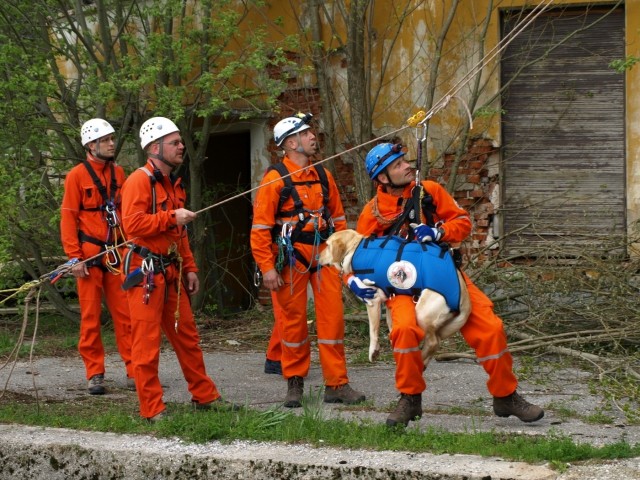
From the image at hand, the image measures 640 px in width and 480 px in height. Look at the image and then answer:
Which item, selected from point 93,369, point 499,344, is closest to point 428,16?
point 93,369

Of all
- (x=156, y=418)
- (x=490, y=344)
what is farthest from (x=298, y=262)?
(x=490, y=344)

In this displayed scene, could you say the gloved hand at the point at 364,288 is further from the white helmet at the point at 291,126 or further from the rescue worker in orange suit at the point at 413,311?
the white helmet at the point at 291,126

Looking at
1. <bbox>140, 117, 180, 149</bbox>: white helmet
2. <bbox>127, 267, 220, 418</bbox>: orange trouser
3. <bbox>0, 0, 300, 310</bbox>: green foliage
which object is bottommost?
<bbox>127, 267, 220, 418</bbox>: orange trouser

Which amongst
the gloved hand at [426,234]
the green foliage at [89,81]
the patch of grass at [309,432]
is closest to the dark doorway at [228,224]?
the green foliage at [89,81]

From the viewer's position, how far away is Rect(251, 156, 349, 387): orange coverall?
26.8 feet

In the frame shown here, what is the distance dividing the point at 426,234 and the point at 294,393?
1953 mm

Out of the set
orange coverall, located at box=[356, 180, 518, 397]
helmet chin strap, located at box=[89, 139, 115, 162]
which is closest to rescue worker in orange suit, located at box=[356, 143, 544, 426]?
orange coverall, located at box=[356, 180, 518, 397]

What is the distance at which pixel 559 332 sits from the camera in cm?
985

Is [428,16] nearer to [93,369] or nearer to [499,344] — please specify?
[93,369]

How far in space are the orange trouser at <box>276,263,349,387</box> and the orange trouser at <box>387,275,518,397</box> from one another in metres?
1.35

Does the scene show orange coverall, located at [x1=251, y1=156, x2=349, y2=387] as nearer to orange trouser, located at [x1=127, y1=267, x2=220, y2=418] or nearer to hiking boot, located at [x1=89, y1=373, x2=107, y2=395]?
orange trouser, located at [x1=127, y1=267, x2=220, y2=418]

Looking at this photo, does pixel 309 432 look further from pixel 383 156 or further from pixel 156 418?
pixel 383 156

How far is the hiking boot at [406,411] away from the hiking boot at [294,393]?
1.45m

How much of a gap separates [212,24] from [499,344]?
6401 mm
